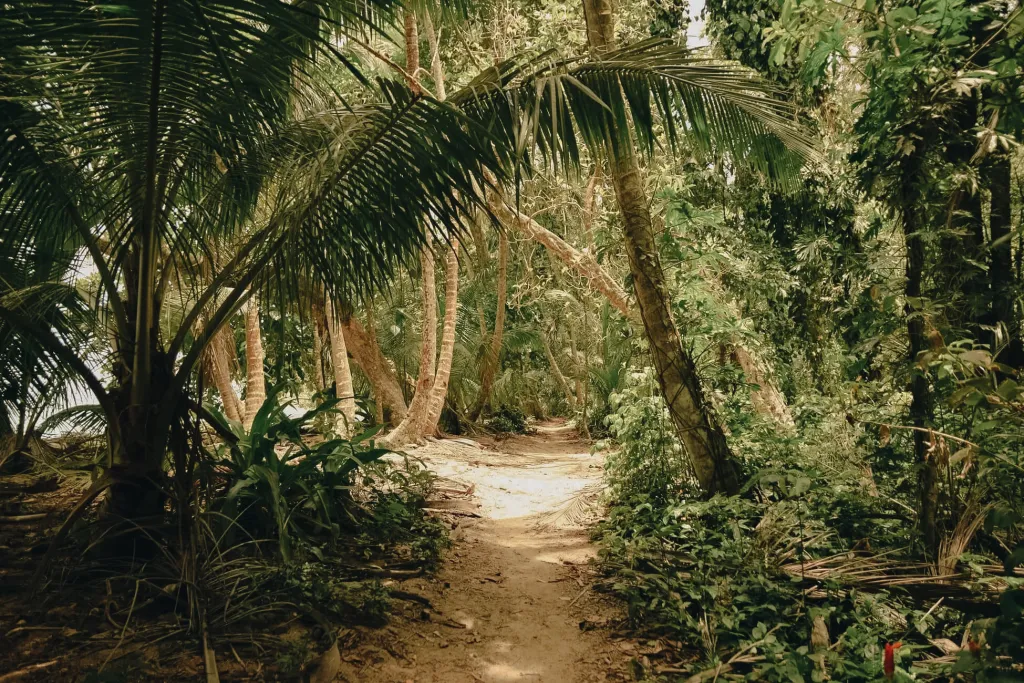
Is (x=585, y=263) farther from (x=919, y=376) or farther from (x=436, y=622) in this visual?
(x=436, y=622)

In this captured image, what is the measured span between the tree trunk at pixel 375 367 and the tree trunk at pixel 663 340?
19.3 ft

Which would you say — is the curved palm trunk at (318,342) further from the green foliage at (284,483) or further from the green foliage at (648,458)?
the green foliage at (648,458)

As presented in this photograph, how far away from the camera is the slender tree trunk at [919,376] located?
367 centimetres

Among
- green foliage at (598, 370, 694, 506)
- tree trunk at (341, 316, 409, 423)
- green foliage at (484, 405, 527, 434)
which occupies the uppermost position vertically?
tree trunk at (341, 316, 409, 423)

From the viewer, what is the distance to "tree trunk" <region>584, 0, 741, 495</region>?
4734 mm

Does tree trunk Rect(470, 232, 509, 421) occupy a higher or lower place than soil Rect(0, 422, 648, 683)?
A: higher

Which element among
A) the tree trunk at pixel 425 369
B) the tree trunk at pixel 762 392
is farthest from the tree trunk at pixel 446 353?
the tree trunk at pixel 762 392

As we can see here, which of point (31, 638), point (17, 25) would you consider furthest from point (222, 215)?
point (31, 638)

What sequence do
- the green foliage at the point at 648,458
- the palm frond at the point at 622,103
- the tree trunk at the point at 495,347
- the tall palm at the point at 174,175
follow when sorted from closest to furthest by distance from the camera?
the tall palm at the point at 174,175, the palm frond at the point at 622,103, the green foliage at the point at 648,458, the tree trunk at the point at 495,347

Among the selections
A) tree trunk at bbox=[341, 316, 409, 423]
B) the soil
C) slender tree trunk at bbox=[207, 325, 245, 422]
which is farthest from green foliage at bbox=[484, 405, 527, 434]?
the soil

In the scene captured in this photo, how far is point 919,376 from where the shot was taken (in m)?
3.72

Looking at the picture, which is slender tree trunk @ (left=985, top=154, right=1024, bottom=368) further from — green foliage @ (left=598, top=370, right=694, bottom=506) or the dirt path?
the dirt path

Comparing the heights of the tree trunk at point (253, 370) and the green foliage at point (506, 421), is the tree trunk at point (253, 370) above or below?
above

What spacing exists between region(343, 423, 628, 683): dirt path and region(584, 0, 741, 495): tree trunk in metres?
1.11
